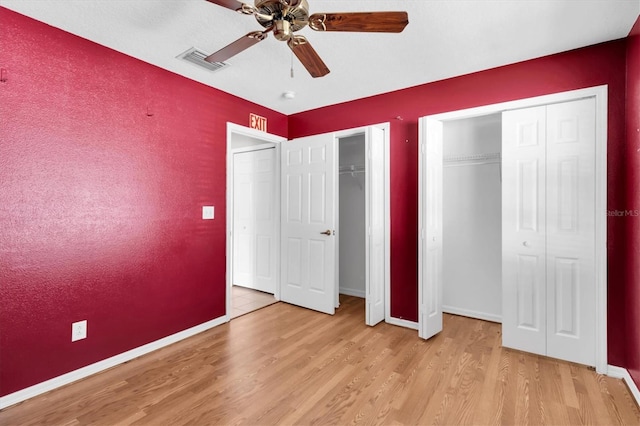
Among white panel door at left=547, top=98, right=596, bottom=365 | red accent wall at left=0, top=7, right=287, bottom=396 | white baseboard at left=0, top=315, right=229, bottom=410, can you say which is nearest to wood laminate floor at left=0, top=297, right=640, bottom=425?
white baseboard at left=0, top=315, right=229, bottom=410

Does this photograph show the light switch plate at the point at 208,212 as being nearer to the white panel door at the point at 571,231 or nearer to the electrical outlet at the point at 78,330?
the electrical outlet at the point at 78,330

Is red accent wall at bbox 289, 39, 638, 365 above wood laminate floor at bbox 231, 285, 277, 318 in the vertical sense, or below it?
above

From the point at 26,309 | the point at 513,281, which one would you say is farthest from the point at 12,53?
the point at 513,281

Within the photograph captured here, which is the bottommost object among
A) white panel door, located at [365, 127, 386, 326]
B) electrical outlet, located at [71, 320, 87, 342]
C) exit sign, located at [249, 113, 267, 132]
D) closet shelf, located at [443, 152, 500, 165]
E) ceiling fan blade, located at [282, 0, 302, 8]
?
electrical outlet, located at [71, 320, 87, 342]

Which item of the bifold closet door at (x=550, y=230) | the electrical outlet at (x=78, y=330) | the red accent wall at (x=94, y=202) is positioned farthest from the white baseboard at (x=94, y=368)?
the bifold closet door at (x=550, y=230)

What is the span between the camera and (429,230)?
2.97 metres

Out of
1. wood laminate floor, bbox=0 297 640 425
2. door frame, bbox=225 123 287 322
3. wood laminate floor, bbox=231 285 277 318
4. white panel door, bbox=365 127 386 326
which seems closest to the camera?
wood laminate floor, bbox=0 297 640 425

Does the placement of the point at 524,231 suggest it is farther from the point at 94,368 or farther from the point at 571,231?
the point at 94,368

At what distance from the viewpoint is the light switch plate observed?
318 cm

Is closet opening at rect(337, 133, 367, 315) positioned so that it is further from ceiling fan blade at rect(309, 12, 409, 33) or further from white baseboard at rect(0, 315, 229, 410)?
ceiling fan blade at rect(309, 12, 409, 33)

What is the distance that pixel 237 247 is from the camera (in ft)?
15.9

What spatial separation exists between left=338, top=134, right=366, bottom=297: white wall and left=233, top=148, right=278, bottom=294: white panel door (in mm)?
1010

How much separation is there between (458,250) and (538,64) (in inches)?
76.2

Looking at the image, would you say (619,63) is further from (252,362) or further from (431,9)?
(252,362)
